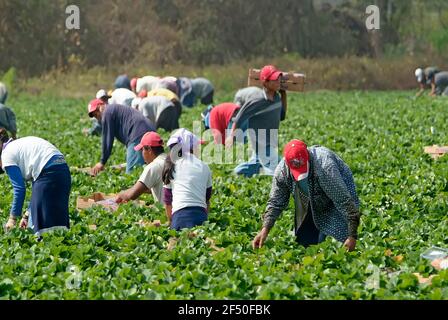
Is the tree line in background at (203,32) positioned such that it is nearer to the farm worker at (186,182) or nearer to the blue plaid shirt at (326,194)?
the farm worker at (186,182)

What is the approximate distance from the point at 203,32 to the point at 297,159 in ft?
151

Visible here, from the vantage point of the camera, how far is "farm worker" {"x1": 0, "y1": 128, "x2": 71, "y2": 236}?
29.7 ft

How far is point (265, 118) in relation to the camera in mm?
13547

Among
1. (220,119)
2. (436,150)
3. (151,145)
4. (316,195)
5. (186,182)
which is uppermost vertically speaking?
(151,145)

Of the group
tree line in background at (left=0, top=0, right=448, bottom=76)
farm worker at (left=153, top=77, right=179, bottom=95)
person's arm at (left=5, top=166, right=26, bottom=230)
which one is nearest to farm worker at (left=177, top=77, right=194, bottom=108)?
farm worker at (left=153, top=77, right=179, bottom=95)

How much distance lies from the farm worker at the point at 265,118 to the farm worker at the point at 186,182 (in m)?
3.48

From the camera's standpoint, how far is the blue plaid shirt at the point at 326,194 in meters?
8.11

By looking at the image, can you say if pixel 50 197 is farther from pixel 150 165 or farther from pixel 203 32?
pixel 203 32

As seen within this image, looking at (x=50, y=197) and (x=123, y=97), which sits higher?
(x=50, y=197)

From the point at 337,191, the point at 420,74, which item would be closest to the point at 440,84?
the point at 420,74

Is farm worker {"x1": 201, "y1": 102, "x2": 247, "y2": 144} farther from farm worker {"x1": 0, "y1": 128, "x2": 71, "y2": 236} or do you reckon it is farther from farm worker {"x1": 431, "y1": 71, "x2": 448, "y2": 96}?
→ farm worker {"x1": 431, "y1": 71, "x2": 448, "y2": 96}

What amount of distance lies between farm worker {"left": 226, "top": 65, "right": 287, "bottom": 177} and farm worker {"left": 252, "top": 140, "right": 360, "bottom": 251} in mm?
4452
